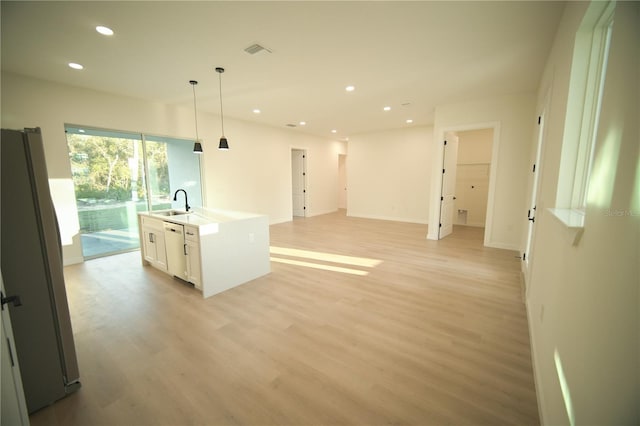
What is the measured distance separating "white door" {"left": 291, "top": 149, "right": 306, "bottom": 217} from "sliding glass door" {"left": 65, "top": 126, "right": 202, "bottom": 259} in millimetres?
3840

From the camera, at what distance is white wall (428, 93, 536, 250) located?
4688mm

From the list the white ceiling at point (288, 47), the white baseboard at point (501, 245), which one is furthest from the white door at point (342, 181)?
the white baseboard at point (501, 245)

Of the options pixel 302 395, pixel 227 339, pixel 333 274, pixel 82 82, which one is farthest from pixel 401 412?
pixel 82 82

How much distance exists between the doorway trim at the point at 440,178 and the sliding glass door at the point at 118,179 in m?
5.71

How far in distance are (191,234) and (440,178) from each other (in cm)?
504

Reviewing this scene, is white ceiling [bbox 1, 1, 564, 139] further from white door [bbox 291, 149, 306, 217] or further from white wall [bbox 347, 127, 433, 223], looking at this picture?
white door [bbox 291, 149, 306, 217]

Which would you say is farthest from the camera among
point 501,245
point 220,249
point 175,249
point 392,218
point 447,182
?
point 392,218

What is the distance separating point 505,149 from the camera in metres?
4.91

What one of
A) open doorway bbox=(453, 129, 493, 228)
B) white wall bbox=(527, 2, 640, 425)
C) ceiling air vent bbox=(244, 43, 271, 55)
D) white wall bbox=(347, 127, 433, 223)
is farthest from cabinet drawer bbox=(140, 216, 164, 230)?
open doorway bbox=(453, 129, 493, 228)

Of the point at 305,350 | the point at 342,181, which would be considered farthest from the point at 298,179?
the point at 305,350

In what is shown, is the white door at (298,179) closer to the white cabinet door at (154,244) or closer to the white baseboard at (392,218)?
the white baseboard at (392,218)

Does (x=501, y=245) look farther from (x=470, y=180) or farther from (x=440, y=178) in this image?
(x=470, y=180)

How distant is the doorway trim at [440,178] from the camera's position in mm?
5000

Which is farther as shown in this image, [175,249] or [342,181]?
[342,181]
